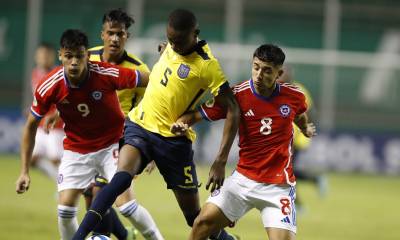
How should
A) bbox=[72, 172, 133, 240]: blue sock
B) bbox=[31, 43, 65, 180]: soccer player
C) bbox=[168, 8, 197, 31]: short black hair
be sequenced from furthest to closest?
bbox=[31, 43, 65, 180]: soccer player
bbox=[168, 8, 197, 31]: short black hair
bbox=[72, 172, 133, 240]: blue sock

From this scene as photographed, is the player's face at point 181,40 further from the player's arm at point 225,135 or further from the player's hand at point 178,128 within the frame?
the player's hand at point 178,128

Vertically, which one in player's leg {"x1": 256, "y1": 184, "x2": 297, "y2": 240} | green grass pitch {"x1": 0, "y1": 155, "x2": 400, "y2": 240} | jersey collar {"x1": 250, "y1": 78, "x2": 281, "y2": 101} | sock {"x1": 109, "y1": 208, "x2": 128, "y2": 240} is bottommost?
green grass pitch {"x1": 0, "y1": 155, "x2": 400, "y2": 240}

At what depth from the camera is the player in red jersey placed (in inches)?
273

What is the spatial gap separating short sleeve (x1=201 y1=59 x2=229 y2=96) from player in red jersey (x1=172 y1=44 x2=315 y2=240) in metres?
0.14

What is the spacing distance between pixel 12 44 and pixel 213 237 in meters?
14.8

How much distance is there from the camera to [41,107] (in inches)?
288

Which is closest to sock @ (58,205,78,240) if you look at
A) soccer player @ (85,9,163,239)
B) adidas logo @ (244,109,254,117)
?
soccer player @ (85,9,163,239)

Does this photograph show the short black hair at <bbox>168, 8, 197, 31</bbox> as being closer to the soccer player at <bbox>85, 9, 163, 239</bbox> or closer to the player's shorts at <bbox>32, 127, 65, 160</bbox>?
the soccer player at <bbox>85, 9, 163, 239</bbox>

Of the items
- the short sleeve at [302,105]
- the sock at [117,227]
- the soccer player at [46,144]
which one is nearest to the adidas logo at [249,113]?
the short sleeve at [302,105]

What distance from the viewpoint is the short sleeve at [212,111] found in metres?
7.04

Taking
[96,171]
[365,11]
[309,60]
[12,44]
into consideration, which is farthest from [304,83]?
[96,171]

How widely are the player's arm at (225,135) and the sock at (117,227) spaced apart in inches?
63.5

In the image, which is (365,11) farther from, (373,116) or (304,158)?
(304,158)

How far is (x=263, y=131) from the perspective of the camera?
7.05 m
